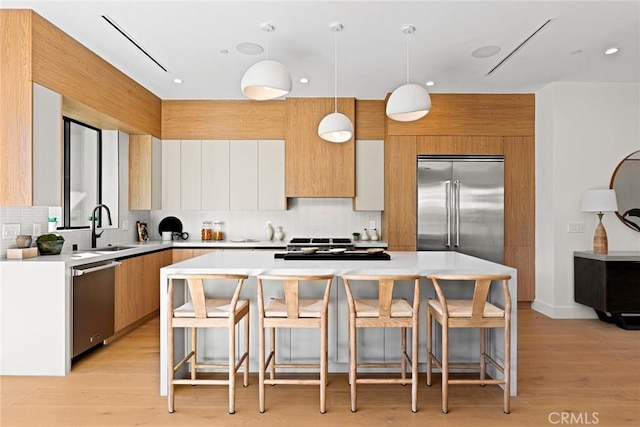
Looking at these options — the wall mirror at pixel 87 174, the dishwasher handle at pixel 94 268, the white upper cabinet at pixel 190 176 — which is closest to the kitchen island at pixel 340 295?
the dishwasher handle at pixel 94 268

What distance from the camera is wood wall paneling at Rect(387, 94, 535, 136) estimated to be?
5148 mm

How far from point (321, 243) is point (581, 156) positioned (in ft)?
10.6

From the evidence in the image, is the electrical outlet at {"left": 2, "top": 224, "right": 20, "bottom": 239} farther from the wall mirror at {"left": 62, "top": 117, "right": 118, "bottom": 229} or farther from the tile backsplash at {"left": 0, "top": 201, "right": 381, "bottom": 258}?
the tile backsplash at {"left": 0, "top": 201, "right": 381, "bottom": 258}

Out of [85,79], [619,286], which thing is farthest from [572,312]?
[85,79]

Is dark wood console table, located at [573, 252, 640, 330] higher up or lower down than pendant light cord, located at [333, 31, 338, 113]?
lower down

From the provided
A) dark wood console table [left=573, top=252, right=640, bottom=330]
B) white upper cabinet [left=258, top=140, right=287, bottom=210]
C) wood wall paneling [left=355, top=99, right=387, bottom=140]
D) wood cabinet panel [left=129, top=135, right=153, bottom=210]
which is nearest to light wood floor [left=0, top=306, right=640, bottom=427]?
dark wood console table [left=573, top=252, right=640, bottom=330]

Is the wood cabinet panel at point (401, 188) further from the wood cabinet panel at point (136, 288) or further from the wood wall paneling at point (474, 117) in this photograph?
the wood cabinet panel at point (136, 288)

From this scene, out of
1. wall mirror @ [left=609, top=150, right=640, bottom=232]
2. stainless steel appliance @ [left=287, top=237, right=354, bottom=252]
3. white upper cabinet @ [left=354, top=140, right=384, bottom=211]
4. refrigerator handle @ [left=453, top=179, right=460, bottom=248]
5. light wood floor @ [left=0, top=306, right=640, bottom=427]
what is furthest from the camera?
white upper cabinet @ [left=354, top=140, right=384, bottom=211]

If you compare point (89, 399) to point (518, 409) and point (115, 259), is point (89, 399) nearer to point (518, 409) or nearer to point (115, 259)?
point (115, 259)

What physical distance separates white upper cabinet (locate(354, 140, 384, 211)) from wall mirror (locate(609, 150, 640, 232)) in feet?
8.76

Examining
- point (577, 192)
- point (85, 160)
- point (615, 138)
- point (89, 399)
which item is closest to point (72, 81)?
point (85, 160)

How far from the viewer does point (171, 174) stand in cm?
548

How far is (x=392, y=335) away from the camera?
10.1 feet

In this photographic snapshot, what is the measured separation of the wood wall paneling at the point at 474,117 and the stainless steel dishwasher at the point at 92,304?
3545mm
